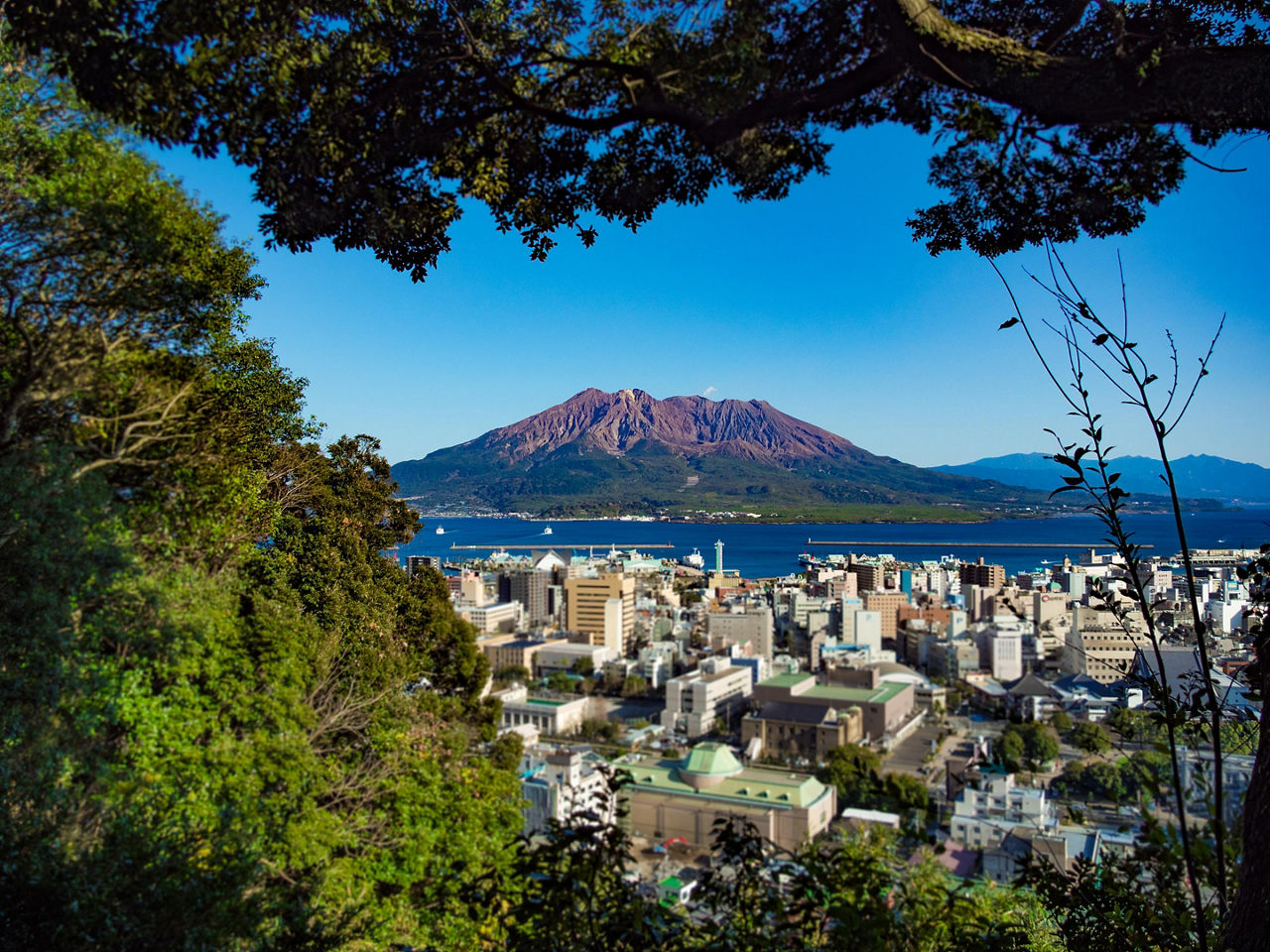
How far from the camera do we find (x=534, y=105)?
1.29 meters

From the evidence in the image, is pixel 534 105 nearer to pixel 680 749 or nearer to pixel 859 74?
pixel 859 74

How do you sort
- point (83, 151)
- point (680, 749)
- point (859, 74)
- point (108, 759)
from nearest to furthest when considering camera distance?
point (859, 74) → point (108, 759) → point (83, 151) → point (680, 749)

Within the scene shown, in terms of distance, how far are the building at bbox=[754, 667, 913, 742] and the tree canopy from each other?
48.8ft

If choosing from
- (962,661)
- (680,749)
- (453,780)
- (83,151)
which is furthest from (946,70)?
(962,661)

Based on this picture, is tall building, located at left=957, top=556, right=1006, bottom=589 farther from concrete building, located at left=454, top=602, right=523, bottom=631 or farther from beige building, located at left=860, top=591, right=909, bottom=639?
concrete building, located at left=454, top=602, right=523, bottom=631

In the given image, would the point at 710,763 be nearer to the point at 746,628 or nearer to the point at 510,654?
the point at 510,654

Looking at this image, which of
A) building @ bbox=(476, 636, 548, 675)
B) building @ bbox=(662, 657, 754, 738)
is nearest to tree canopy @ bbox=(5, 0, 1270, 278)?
building @ bbox=(662, 657, 754, 738)

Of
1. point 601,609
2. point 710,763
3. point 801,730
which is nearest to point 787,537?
point 601,609

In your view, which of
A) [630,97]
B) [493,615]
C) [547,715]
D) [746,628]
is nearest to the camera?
[630,97]

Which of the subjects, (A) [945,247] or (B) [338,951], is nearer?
(A) [945,247]

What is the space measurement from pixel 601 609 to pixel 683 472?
68.4 m

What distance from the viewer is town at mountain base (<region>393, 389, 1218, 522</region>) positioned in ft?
250

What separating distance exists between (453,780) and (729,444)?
105m

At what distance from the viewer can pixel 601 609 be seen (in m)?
26.6
